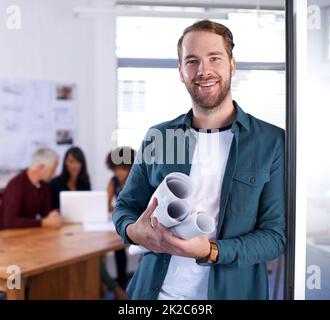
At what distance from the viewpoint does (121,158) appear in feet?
2.66

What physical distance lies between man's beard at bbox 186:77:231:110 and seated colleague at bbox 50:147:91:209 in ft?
0.78

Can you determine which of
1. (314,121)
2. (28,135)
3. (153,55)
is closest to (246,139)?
(314,121)

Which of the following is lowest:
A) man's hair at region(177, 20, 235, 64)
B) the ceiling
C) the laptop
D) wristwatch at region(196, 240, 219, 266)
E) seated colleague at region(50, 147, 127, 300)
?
wristwatch at region(196, 240, 219, 266)

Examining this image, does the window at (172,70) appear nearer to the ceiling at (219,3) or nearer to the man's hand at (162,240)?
the ceiling at (219,3)

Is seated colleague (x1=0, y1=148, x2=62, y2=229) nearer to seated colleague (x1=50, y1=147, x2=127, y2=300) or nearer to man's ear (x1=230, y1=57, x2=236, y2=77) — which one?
seated colleague (x1=50, y1=147, x2=127, y2=300)

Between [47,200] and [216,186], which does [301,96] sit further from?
[47,200]

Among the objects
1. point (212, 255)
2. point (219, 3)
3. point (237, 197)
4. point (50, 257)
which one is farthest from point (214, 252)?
point (50, 257)

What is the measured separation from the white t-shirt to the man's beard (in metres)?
0.05

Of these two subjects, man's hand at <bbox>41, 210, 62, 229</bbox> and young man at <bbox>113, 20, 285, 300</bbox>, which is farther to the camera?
man's hand at <bbox>41, 210, 62, 229</bbox>

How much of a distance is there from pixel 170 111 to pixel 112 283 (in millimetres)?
388

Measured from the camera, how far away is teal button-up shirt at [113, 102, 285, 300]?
2.59 feet

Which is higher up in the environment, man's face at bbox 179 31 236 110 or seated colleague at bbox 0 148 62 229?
man's face at bbox 179 31 236 110

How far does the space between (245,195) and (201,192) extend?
82 mm

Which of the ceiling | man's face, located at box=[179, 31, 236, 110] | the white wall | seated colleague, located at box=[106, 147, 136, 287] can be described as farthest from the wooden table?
the ceiling
